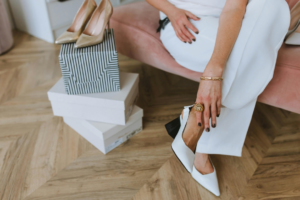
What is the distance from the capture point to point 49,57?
159 cm

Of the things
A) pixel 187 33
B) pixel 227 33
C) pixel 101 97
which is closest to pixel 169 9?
pixel 187 33

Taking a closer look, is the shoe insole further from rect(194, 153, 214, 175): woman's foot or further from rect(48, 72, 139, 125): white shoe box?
rect(194, 153, 214, 175): woman's foot

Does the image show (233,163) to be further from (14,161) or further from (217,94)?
(14,161)

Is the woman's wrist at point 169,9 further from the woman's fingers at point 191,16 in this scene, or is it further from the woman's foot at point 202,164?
the woman's foot at point 202,164

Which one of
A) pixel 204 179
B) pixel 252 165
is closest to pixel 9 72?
pixel 204 179

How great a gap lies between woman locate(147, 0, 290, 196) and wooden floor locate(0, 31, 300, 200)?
0.36 ft

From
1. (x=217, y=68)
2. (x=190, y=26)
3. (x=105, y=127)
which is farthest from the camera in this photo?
(x=105, y=127)

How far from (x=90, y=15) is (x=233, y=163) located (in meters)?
0.78

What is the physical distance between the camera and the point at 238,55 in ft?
2.23

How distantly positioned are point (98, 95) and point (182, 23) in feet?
1.24

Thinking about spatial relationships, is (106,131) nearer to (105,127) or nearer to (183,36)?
(105,127)

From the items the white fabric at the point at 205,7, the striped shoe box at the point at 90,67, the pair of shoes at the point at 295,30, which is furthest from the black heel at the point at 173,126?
the pair of shoes at the point at 295,30

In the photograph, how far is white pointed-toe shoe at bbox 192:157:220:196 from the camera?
0.81 meters

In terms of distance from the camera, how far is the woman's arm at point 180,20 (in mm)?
809
